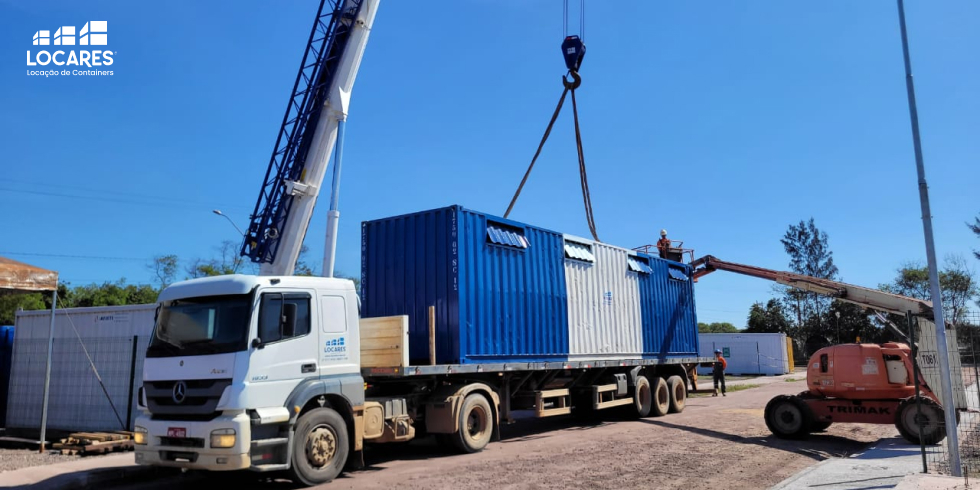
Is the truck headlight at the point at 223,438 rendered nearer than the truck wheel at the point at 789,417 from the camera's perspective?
Yes

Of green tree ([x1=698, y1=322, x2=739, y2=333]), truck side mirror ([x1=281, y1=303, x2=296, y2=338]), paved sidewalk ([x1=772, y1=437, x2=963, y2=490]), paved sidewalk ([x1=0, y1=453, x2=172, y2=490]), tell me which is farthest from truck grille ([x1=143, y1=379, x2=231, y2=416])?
green tree ([x1=698, y1=322, x2=739, y2=333])

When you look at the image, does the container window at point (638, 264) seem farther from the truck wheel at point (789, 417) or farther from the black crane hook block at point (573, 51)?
the black crane hook block at point (573, 51)

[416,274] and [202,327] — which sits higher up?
[416,274]

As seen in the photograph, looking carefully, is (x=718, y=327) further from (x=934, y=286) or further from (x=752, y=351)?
(x=934, y=286)

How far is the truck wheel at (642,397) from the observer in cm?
1648

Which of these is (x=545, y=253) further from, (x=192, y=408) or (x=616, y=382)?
(x=192, y=408)

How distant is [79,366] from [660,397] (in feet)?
45.0

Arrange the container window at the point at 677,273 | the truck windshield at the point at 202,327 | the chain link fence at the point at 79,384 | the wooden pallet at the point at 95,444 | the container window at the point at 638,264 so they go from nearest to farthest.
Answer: the truck windshield at the point at 202,327, the wooden pallet at the point at 95,444, the chain link fence at the point at 79,384, the container window at the point at 638,264, the container window at the point at 677,273

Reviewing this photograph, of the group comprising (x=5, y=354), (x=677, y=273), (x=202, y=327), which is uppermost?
(x=677, y=273)

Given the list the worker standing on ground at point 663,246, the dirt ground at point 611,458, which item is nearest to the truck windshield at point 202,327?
the dirt ground at point 611,458

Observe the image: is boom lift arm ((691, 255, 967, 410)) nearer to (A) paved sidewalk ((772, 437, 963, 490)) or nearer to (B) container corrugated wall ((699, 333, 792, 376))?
(A) paved sidewalk ((772, 437, 963, 490))

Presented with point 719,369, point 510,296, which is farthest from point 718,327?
point 510,296

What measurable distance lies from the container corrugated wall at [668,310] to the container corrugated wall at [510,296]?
4.28m

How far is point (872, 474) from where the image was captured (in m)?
8.69
